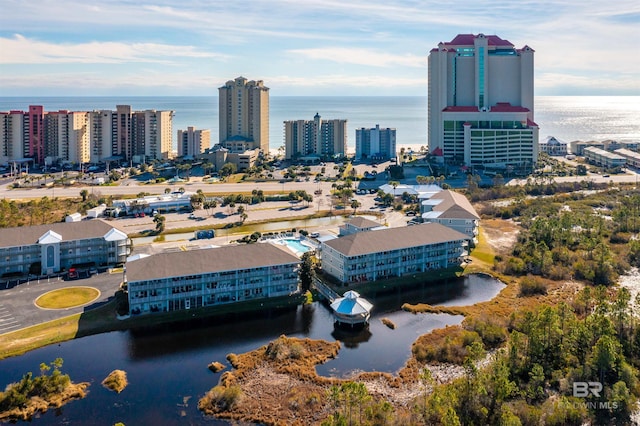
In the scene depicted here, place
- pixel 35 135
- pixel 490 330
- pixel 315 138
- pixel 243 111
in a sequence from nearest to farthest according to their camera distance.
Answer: pixel 490 330
pixel 35 135
pixel 243 111
pixel 315 138

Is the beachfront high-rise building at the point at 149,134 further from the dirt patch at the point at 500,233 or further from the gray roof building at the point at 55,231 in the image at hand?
the dirt patch at the point at 500,233

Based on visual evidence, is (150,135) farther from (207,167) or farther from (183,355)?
(183,355)

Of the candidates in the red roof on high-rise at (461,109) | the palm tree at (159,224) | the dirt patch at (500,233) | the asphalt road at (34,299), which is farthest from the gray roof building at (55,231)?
the red roof on high-rise at (461,109)

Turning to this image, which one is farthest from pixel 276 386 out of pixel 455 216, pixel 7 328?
pixel 455 216

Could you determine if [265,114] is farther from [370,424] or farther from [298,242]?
[370,424]

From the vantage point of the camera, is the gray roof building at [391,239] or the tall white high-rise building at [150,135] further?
the tall white high-rise building at [150,135]

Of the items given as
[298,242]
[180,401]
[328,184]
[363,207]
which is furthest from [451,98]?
[180,401]

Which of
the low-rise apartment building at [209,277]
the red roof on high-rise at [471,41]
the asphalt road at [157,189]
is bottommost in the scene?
the low-rise apartment building at [209,277]
